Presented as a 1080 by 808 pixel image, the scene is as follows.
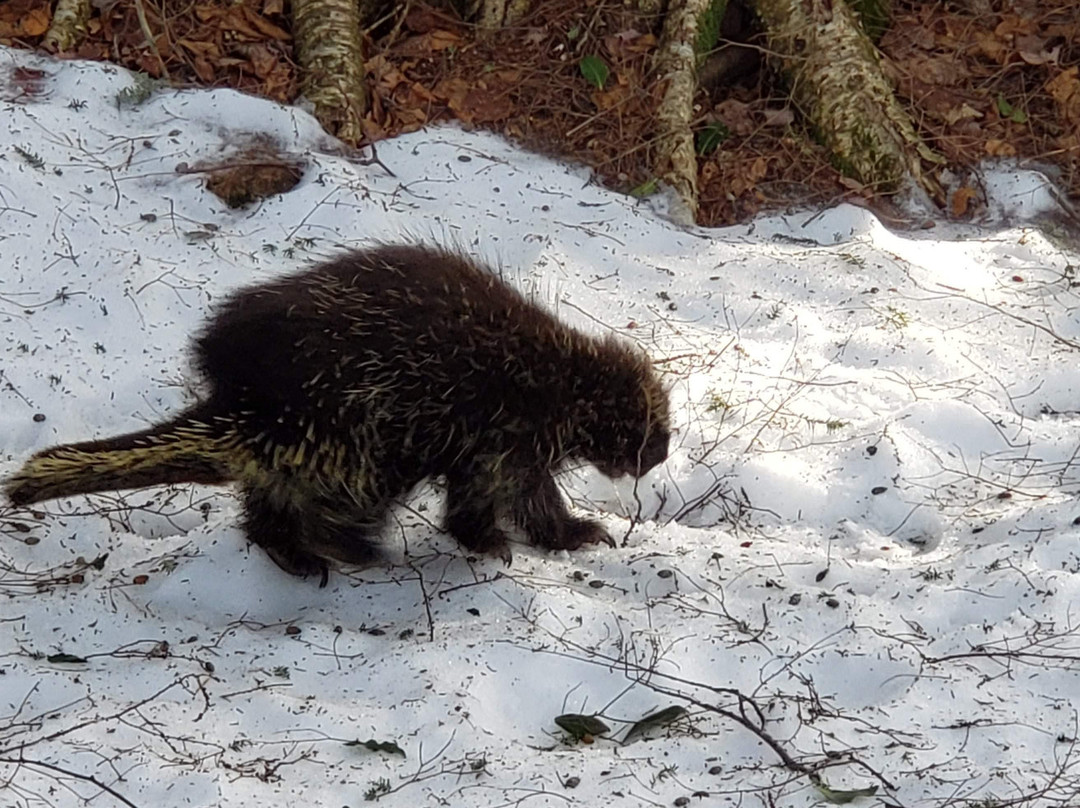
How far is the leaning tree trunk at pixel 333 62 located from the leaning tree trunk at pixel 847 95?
2338mm

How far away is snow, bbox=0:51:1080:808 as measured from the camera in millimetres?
3471

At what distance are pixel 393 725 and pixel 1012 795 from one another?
1.64m

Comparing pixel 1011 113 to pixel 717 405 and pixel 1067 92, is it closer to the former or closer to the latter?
pixel 1067 92

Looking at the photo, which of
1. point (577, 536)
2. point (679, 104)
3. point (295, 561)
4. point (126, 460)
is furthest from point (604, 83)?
point (126, 460)

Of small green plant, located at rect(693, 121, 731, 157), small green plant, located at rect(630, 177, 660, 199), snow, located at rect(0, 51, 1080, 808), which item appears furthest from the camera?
small green plant, located at rect(693, 121, 731, 157)

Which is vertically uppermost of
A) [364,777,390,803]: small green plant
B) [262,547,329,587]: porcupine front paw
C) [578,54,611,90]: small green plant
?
[578,54,611,90]: small green plant

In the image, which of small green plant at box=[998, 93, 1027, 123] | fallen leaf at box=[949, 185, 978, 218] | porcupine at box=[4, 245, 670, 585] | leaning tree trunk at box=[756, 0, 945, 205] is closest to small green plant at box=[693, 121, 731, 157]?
leaning tree trunk at box=[756, 0, 945, 205]

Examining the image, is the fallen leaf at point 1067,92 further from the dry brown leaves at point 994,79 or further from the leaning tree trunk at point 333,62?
the leaning tree trunk at point 333,62

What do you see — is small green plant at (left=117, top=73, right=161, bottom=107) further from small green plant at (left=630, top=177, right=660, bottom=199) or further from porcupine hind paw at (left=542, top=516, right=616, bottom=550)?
porcupine hind paw at (left=542, top=516, right=616, bottom=550)

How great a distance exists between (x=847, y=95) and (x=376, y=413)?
4.07 m

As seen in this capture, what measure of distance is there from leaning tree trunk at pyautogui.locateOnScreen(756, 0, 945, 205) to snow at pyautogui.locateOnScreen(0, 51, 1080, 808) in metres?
0.46

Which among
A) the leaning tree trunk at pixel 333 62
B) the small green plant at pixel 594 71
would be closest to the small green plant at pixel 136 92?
the leaning tree trunk at pixel 333 62

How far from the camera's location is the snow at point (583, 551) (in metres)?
3.47

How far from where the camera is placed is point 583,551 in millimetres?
4762
